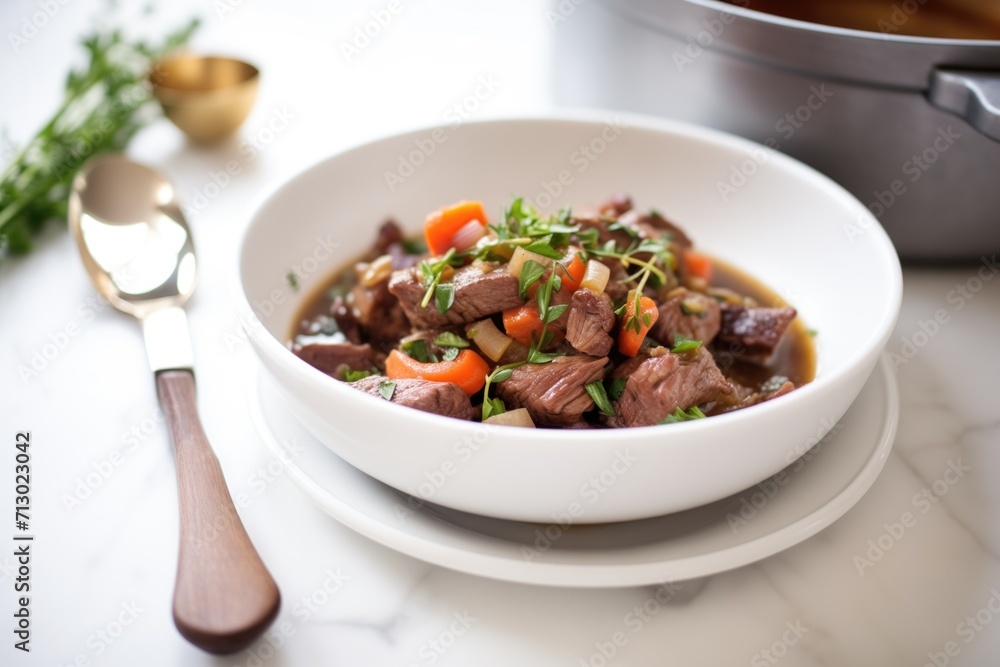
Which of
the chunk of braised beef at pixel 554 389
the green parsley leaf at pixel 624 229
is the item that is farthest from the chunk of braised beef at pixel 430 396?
the green parsley leaf at pixel 624 229

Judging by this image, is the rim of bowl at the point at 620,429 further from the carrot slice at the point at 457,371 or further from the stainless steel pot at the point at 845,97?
the carrot slice at the point at 457,371

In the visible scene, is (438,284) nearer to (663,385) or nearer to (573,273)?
(573,273)

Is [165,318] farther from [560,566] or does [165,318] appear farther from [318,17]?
[318,17]

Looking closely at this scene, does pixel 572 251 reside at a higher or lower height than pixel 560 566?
higher

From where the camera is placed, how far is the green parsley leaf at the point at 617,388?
207 cm

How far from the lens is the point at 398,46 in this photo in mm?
4488

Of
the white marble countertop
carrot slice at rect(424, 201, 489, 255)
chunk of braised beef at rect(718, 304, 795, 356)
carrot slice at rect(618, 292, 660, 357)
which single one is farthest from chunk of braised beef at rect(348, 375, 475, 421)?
chunk of braised beef at rect(718, 304, 795, 356)

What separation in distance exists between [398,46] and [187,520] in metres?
3.41

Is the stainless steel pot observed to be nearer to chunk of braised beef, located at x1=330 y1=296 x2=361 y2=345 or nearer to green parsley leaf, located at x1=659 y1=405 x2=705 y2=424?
green parsley leaf, located at x1=659 y1=405 x2=705 y2=424

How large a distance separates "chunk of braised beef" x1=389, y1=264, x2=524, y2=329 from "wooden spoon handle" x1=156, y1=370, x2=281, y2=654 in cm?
65

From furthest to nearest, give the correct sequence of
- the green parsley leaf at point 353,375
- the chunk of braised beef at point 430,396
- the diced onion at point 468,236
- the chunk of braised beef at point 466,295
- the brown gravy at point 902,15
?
the brown gravy at point 902,15 < the diced onion at point 468,236 < the green parsley leaf at point 353,375 < the chunk of braised beef at point 466,295 < the chunk of braised beef at point 430,396

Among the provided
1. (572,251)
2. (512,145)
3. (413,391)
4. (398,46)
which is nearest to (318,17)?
(398,46)

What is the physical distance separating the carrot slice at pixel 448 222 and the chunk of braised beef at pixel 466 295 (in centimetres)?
16

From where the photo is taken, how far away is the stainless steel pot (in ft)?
7.61
